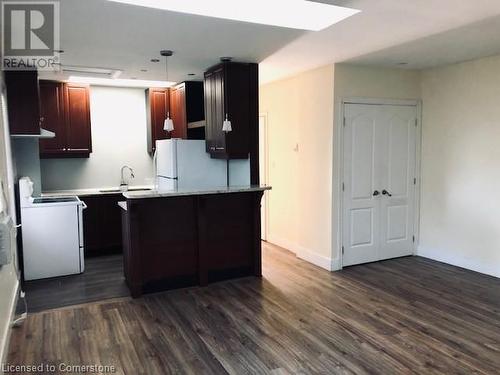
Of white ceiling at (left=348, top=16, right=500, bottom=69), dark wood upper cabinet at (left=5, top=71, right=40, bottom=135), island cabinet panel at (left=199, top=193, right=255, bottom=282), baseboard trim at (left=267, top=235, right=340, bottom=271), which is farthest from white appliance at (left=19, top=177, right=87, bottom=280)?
white ceiling at (left=348, top=16, right=500, bottom=69)

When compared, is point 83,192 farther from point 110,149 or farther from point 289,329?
point 289,329

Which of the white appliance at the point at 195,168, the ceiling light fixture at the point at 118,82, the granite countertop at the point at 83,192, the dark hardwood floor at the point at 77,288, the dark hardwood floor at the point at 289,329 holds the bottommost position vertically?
the dark hardwood floor at the point at 289,329

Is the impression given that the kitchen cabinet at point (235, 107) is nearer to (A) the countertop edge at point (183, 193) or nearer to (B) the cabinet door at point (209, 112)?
(B) the cabinet door at point (209, 112)

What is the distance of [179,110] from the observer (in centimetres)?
592

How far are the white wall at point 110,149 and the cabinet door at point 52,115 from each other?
0.40 metres

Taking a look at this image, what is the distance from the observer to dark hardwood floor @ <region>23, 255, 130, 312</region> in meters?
3.98

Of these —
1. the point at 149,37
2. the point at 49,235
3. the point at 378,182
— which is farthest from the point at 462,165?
the point at 49,235

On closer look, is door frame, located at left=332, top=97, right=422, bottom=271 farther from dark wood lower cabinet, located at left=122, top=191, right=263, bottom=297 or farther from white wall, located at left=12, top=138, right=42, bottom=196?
white wall, located at left=12, top=138, right=42, bottom=196

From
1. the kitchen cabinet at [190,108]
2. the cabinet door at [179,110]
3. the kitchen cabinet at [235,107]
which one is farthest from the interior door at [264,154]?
the kitchen cabinet at [235,107]

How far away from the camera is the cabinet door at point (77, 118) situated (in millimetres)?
5758

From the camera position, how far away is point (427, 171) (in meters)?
5.31

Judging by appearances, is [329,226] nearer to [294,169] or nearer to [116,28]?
[294,169]

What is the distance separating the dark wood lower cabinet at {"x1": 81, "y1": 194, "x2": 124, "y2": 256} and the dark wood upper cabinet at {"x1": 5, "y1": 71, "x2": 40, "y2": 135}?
1410 millimetres

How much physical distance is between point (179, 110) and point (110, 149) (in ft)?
4.47
